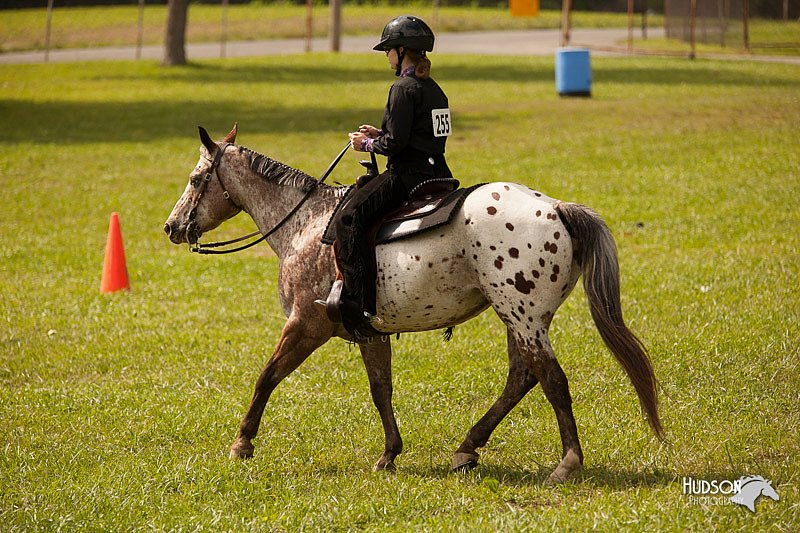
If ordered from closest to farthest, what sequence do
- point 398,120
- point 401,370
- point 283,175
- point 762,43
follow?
point 398,120
point 283,175
point 401,370
point 762,43

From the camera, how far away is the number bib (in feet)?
22.9

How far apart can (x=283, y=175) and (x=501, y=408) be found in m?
2.40

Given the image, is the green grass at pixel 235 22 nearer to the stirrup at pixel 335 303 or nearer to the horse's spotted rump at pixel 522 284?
the stirrup at pixel 335 303

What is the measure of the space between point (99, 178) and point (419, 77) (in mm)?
15143

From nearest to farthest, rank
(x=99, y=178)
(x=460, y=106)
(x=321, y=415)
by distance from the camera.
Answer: (x=321, y=415), (x=99, y=178), (x=460, y=106)

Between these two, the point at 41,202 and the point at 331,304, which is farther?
the point at 41,202

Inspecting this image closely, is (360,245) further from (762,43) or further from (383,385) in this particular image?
(762,43)

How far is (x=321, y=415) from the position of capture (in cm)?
855

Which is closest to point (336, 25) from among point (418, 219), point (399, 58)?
point (399, 58)

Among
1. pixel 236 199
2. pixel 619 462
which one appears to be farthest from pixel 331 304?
pixel 619 462

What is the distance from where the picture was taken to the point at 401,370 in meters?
9.73

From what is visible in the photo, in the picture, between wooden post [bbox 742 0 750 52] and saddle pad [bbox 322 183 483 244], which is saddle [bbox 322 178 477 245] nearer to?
saddle pad [bbox 322 183 483 244]

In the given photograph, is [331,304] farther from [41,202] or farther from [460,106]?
[460,106]

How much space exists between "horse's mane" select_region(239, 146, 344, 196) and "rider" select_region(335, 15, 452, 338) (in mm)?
647
